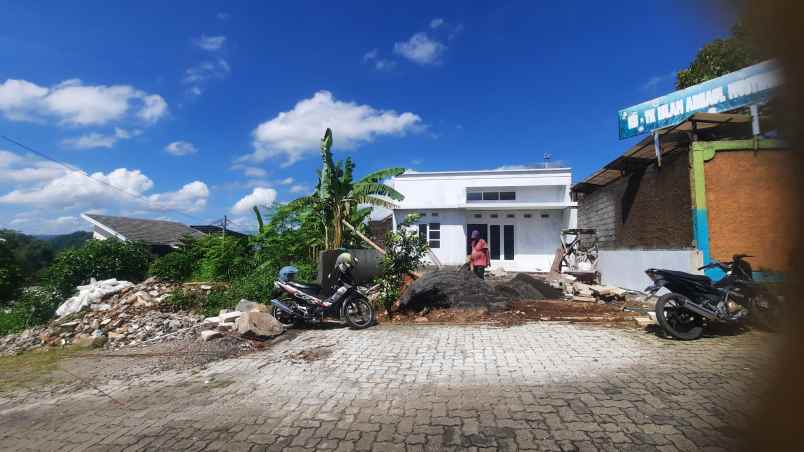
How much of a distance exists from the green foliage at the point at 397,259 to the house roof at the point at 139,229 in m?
16.7

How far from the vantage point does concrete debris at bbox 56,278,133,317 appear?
29.1 ft

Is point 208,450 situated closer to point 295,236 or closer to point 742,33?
point 742,33

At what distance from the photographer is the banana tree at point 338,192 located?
33.1ft

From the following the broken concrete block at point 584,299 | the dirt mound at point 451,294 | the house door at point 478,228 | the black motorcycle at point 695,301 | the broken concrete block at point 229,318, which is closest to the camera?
the black motorcycle at point 695,301

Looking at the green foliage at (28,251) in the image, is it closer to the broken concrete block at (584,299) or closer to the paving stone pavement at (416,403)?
the paving stone pavement at (416,403)

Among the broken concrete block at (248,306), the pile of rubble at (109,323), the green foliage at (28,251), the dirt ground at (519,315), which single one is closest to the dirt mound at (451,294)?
the dirt ground at (519,315)

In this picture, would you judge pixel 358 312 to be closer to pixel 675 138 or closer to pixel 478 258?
pixel 478 258

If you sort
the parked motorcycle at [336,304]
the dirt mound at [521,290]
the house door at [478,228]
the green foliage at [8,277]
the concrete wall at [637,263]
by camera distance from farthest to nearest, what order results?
the house door at [478,228]
the green foliage at [8,277]
the dirt mound at [521,290]
the concrete wall at [637,263]
the parked motorcycle at [336,304]

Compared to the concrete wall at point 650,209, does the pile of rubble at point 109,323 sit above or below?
below

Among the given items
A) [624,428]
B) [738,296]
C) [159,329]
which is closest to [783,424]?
[624,428]

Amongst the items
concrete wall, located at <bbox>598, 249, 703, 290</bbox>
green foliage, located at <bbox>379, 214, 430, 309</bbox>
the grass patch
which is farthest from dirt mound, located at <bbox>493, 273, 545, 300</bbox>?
the grass patch

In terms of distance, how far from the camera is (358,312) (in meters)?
7.19

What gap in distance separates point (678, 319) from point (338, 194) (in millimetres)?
7725

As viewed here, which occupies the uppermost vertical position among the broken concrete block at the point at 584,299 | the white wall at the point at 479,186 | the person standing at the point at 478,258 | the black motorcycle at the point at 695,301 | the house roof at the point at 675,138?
the white wall at the point at 479,186
